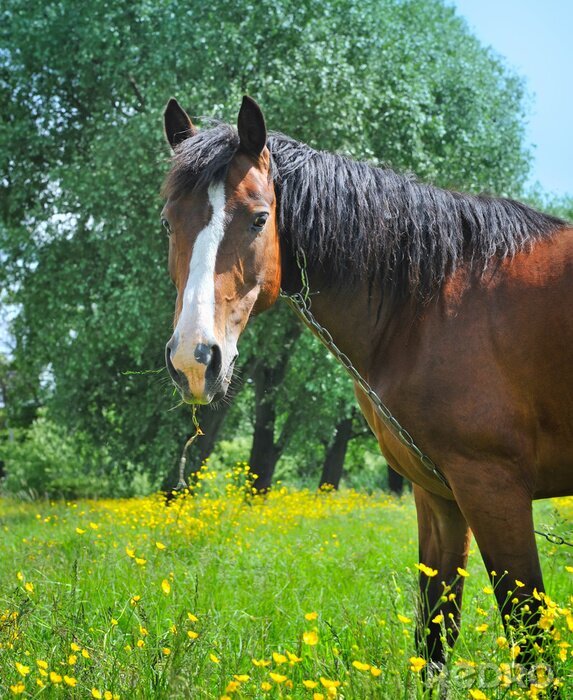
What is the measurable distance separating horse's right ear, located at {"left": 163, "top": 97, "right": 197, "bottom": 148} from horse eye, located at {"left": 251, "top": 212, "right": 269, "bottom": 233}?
2.60 feet

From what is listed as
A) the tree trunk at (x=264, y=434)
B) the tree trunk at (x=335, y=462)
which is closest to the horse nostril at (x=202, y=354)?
the tree trunk at (x=264, y=434)

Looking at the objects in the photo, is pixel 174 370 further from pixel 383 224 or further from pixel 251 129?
pixel 383 224

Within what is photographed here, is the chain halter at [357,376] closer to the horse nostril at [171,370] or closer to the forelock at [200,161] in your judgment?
the forelock at [200,161]

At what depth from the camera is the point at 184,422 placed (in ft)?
46.8

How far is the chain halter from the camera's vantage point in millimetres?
3045

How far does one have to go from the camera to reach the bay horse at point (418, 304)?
283 cm

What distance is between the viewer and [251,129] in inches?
126

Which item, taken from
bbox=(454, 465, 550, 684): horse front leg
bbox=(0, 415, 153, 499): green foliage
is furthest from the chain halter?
bbox=(0, 415, 153, 499): green foliage

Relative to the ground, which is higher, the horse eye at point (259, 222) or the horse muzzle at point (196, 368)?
the horse eye at point (259, 222)

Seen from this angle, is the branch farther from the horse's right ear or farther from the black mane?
the black mane

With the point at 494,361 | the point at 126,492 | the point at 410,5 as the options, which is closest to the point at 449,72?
the point at 410,5

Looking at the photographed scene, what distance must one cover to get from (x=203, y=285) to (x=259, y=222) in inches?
19.1

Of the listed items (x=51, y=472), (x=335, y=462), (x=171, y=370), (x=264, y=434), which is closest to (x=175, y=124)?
(x=171, y=370)

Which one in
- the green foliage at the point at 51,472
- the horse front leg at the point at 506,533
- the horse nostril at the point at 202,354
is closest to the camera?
the horse nostril at the point at 202,354
